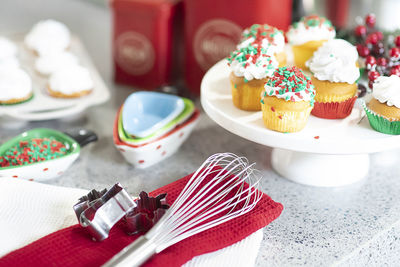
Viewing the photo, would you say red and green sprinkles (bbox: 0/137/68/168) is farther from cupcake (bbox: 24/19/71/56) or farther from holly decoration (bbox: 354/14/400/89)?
holly decoration (bbox: 354/14/400/89)

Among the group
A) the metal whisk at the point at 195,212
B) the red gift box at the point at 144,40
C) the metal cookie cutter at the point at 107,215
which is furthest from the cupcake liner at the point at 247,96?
the red gift box at the point at 144,40

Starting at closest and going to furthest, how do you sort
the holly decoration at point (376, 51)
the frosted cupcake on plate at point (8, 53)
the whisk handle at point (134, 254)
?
the whisk handle at point (134, 254) < the holly decoration at point (376, 51) < the frosted cupcake on plate at point (8, 53)

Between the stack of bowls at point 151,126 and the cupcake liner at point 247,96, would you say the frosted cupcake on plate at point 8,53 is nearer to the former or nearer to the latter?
the stack of bowls at point 151,126

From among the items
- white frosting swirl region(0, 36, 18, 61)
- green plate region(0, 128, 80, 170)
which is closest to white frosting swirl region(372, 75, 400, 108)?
green plate region(0, 128, 80, 170)

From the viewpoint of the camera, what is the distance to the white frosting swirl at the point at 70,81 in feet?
3.11

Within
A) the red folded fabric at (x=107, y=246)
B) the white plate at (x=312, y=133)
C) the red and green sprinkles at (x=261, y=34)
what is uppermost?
the red and green sprinkles at (x=261, y=34)

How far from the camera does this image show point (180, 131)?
34.9 inches

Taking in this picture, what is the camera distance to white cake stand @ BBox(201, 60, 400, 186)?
2.33 feet

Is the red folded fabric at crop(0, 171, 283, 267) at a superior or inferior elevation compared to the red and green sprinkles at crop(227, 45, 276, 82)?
inferior

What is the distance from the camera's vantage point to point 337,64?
0.77 meters

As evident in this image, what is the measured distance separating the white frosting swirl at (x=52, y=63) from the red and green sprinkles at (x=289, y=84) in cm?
47

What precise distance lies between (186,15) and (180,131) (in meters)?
0.31

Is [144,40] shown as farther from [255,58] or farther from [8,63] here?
[255,58]

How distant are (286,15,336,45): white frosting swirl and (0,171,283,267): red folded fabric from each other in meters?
0.34
